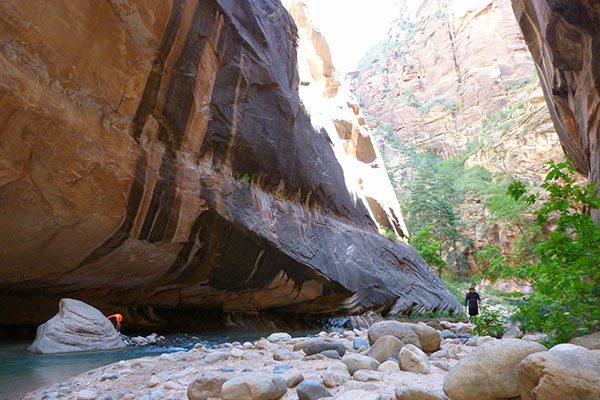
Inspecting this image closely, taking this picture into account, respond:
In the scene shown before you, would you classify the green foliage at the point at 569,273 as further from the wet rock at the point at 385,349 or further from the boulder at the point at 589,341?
the wet rock at the point at 385,349

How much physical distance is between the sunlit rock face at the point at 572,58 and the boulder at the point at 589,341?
564 cm

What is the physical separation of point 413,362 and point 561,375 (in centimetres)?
174

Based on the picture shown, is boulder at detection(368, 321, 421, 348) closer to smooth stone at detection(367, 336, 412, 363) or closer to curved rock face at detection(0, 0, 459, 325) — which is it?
smooth stone at detection(367, 336, 412, 363)

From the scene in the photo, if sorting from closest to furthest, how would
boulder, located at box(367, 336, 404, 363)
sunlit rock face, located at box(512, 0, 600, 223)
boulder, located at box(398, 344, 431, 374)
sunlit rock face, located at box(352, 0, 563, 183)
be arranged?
boulder, located at box(398, 344, 431, 374)
boulder, located at box(367, 336, 404, 363)
sunlit rock face, located at box(512, 0, 600, 223)
sunlit rock face, located at box(352, 0, 563, 183)

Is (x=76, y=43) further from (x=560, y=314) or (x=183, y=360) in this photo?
(x=560, y=314)

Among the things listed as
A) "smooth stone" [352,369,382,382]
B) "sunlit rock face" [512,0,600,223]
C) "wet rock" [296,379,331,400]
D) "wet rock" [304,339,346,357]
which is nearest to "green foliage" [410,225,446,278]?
"sunlit rock face" [512,0,600,223]

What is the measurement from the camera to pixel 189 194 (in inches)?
343

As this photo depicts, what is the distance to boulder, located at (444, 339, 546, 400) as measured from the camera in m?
2.58

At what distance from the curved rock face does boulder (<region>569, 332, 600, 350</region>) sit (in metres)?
7.09

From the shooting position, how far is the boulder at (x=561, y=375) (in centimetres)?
204

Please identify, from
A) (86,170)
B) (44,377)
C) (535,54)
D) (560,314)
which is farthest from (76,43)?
(535,54)

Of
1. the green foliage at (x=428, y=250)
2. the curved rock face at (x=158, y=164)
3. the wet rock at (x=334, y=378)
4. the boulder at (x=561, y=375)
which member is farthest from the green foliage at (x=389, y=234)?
the boulder at (x=561, y=375)

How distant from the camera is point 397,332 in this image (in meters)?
4.78

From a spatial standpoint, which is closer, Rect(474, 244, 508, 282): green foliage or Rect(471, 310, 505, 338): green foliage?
Rect(471, 310, 505, 338): green foliage
